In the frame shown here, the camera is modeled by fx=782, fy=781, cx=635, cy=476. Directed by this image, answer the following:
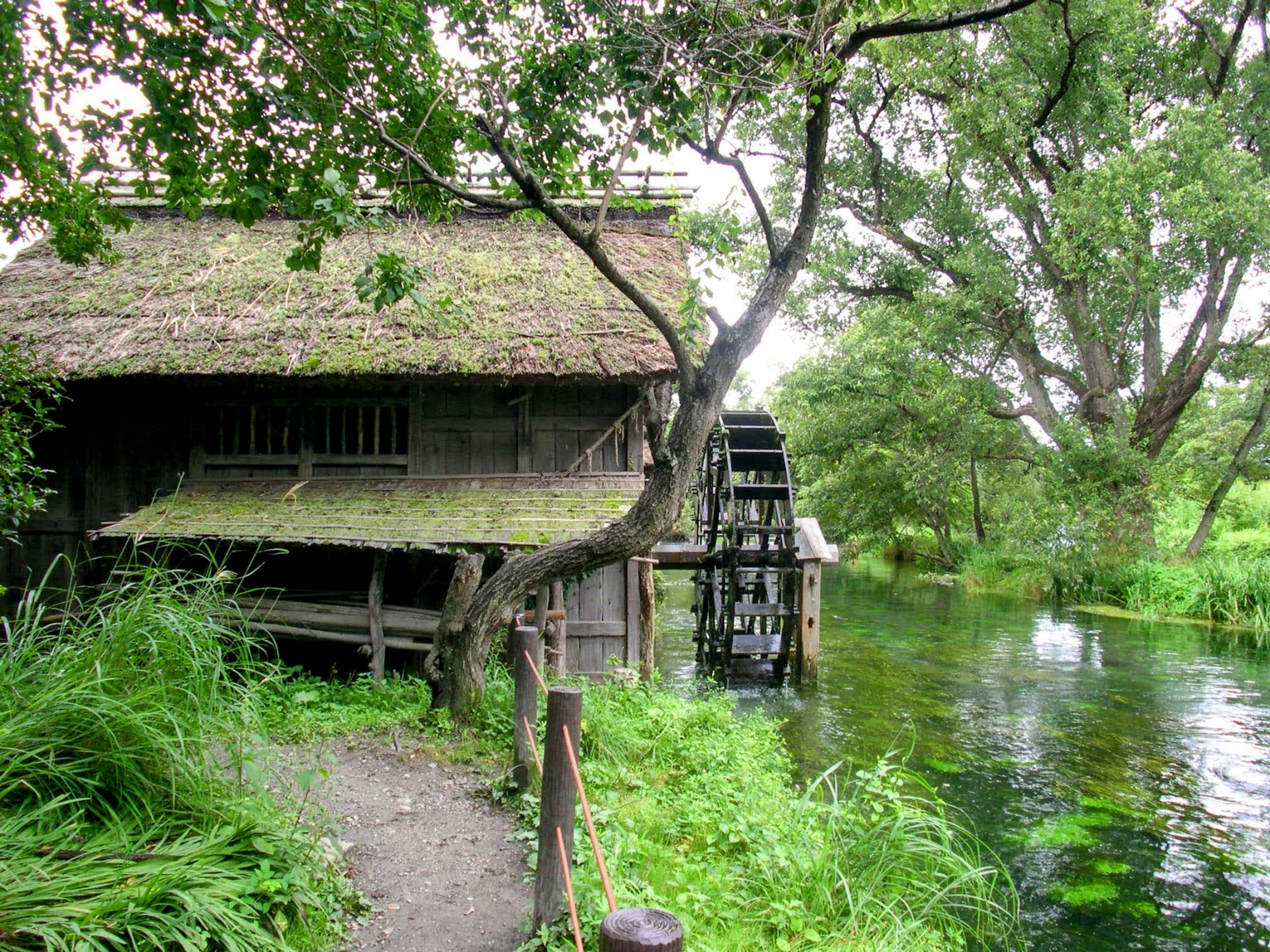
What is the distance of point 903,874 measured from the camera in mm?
4496

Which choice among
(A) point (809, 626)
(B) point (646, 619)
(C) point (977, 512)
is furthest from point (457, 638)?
(C) point (977, 512)

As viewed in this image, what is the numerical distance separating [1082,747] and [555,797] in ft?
24.0

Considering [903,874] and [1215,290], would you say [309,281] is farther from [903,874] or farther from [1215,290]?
[1215,290]

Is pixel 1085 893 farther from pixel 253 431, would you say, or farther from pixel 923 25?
pixel 253 431

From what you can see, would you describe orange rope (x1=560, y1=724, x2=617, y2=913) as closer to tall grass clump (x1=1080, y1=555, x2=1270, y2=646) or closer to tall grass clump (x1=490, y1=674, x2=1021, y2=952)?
tall grass clump (x1=490, y1=674, x2=1021, y2=952)

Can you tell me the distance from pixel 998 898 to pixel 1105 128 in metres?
14.3

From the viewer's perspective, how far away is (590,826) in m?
2.81

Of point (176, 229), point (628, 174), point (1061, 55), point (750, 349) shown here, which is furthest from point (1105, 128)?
point (176, 229)

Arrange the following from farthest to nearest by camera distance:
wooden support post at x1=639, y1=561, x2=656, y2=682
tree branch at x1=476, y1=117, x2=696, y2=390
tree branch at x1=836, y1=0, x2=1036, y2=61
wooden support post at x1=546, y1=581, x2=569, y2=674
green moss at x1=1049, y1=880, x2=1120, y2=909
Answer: wooden support post at x1=639, y1=561, x2=656, y2=682
wooden support post at x1=546, y1=581, x2=569, y2=674
green moss at x1=1049, y1=880, x2=1120, y2=909
tree branch at x1=476, y1=117, x2=696, y2=390
tree branch at x1=836, y1=0, x2=1036, y2=61

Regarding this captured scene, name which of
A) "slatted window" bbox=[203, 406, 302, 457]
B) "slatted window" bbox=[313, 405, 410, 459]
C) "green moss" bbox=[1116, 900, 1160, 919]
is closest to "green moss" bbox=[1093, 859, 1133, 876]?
"green moss" bbox=[1116, 900, 1160, 919]

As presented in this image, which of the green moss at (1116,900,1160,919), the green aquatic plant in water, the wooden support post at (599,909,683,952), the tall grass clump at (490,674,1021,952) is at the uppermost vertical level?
the wooden support post at (599,909,683,952)

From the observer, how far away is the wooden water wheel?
1107 cm

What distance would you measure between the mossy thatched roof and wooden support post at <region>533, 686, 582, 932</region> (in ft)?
16.8

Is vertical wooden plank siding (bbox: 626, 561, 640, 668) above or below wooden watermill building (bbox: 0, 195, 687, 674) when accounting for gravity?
below
